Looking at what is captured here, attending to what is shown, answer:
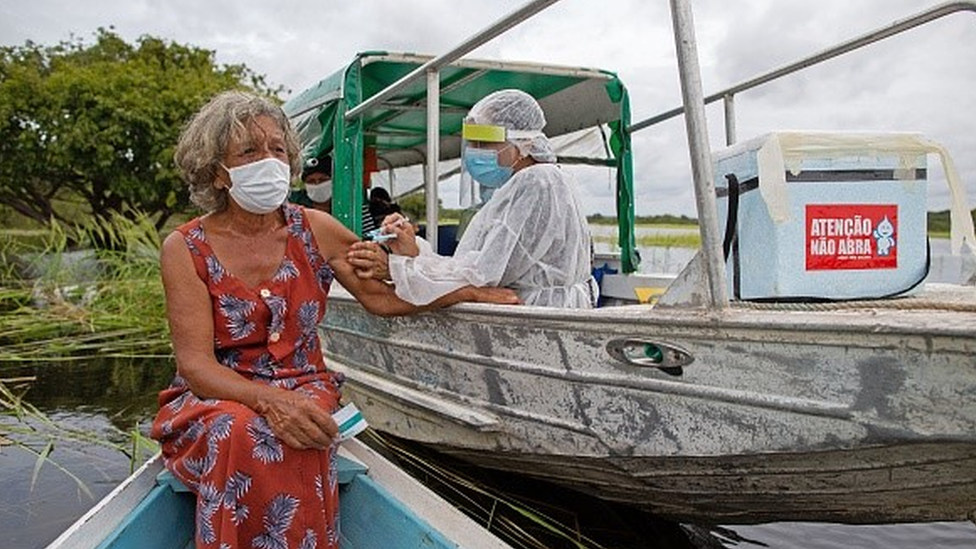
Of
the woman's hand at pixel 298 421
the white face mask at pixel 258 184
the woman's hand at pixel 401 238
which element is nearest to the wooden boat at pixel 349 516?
Result: the woman's hand at pixel 298 421

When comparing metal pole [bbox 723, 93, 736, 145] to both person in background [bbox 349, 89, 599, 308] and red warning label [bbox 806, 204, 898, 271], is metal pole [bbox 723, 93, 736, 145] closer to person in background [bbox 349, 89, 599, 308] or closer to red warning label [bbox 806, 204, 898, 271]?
person in background [bbox 349, 89, 599, 308]

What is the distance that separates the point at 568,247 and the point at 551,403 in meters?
0.67

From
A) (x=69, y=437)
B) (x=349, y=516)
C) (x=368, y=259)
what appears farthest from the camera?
(x=69, y=437)

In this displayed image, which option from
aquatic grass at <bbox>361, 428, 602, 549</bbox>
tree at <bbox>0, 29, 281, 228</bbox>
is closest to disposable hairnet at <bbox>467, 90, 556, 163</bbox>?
aquatic grass at <bbox>361, 428, 602, 549</bbox>

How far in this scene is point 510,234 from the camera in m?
3.07

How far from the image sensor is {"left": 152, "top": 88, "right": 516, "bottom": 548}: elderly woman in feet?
7.22

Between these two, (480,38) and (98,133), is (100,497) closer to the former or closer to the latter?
(480,38)

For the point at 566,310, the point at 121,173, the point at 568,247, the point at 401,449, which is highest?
the point at 121,173

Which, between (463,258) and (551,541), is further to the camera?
(551,541)

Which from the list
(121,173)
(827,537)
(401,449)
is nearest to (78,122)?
(121,173)

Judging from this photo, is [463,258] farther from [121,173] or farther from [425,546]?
[121,173]

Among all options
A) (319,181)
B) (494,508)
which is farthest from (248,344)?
(319,181)

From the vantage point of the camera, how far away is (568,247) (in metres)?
3.20

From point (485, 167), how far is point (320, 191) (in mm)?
2201
